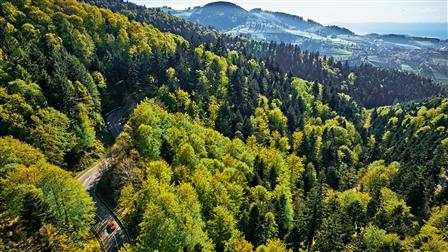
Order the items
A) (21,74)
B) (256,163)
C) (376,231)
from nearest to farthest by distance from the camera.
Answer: (376,231)
(21,74)
(256,163)

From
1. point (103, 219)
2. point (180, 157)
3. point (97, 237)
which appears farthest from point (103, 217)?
point (180, 157)

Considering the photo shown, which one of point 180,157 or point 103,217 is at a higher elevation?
point 180,157

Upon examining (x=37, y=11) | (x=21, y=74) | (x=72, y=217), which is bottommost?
(x=72, y=217)

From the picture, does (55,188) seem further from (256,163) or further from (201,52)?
(201,52)

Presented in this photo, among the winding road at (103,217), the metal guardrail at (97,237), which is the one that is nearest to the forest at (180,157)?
the metal guardrail at (97,237)

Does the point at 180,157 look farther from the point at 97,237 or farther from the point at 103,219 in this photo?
the point at 97,237

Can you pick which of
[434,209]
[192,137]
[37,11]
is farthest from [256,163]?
[37,11]
